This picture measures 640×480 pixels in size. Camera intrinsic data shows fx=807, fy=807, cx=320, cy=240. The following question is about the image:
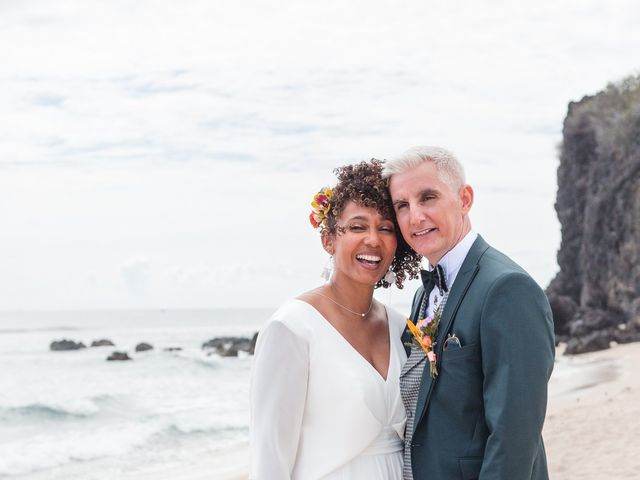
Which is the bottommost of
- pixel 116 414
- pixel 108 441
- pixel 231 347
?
pixel 231 347

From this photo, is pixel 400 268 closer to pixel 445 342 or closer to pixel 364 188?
pixel 364 188

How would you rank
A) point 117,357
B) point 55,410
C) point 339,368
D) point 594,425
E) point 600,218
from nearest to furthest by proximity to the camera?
point 339,368, point 594,425, point 55,410, point 600,218, point 117,357

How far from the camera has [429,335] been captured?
3.29m

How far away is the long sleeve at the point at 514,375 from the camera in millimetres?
2928

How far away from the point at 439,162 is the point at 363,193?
408 millimetres

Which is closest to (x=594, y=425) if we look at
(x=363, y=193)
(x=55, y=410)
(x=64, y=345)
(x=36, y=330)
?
(x=363, y=193)

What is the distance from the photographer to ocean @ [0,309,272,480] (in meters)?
15.3

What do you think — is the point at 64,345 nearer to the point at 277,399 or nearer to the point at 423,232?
the point at 277,399

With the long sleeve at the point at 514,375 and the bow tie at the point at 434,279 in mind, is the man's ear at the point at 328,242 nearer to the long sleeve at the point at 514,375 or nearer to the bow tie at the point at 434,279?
the bow tie at the point at 434,279

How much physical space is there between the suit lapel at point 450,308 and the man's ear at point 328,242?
0.74 metres

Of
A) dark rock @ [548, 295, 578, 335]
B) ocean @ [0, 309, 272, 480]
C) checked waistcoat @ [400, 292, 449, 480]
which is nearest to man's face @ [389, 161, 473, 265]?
checked waistcoat @ [400, 292, 449, 480]

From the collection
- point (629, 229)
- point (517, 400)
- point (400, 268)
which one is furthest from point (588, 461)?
point (629, 229)

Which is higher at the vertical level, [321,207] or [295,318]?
[321,207]

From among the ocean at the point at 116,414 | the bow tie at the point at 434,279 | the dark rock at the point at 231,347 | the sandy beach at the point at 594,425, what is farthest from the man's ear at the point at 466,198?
the dark rock at the point at 231,347
